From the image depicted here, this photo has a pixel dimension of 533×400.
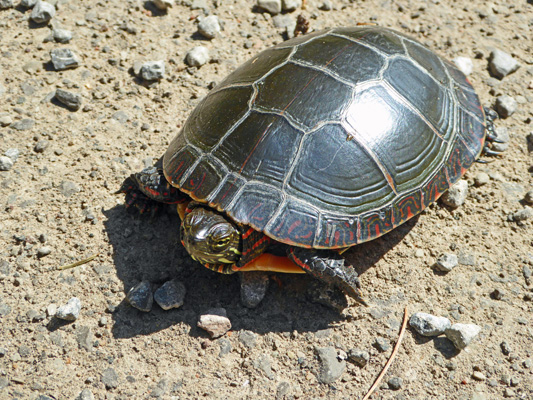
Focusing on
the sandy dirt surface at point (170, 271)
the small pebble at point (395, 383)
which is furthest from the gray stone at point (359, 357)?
the small pebble at point (395, 383)

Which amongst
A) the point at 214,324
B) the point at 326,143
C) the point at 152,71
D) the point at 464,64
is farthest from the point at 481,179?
the point at 152,71

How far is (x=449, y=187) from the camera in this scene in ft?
13.3

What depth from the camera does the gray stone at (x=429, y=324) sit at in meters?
3.59

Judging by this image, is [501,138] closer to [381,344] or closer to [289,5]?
[381,344]

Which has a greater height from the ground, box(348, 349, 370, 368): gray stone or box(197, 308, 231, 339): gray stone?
box(348, 349, 370, 368): gray stone

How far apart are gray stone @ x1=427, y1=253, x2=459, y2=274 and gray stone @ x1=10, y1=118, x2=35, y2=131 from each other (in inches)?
153

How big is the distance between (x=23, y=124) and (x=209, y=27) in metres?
2.23

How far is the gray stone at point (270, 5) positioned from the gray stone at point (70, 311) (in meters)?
3.96

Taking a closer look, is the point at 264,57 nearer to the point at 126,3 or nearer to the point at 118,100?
the point at 118,100

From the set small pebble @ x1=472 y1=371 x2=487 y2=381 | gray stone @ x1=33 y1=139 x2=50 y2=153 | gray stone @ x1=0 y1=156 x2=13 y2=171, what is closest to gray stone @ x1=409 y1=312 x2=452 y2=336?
small pebble @ x1=472 y1=371 x2=487 y2=381

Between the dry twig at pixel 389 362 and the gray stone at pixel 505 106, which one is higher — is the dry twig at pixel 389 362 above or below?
below

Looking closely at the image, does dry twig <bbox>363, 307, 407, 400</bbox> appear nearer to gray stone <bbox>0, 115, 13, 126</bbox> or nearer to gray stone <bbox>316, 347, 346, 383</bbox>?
gray stone <bbox>316, 347, 346, 383</bbox>

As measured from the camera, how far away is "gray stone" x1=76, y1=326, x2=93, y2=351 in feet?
11.6

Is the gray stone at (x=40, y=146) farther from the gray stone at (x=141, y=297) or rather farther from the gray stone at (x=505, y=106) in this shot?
the gray stone at (x=505, y=106)
